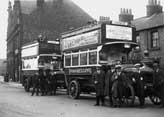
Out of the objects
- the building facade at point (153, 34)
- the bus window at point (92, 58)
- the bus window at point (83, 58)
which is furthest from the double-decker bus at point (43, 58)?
the building facade at point (153, 34)

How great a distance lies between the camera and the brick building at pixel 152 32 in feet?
79.7

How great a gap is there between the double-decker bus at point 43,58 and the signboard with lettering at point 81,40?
213 cm

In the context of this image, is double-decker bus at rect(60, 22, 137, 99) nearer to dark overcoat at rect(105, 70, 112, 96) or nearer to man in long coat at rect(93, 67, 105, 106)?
man in long coat at rect(93, 67, 105, 106)

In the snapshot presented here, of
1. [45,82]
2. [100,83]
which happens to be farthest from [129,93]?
[45,82]

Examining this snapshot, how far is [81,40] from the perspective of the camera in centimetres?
1545

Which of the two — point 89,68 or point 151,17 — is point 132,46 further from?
point 151,17

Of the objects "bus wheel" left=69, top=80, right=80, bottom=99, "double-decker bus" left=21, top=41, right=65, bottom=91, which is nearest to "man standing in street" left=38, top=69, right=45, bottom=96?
"double-decker bus" left=21, top=41, right=65, bottom=91

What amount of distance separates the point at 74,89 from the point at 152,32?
40.9ft

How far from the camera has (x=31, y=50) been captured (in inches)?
853

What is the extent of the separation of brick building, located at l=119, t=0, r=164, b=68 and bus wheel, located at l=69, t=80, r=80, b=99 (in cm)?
1009

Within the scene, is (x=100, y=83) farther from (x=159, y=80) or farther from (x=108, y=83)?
(x=159, y=80)

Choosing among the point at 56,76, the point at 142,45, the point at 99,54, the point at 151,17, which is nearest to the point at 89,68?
the point at 99,54

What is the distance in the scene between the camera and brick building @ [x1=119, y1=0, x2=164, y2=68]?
24.3m

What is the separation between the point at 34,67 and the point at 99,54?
27.4 feet
